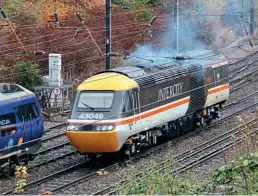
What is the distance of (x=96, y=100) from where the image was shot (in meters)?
20.9

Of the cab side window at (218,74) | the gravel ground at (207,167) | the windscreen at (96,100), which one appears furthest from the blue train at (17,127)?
the cab side window at (218,74)

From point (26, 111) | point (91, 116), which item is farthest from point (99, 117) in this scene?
point (26, 111)

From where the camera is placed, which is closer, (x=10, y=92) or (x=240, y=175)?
(x=240, y=175)

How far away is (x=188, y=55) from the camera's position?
27500 millimetres

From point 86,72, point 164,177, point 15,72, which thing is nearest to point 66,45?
point 86,72

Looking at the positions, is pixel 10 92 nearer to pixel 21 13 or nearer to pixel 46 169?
pixel 46 169

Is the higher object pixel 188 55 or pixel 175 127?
pixel 188 55

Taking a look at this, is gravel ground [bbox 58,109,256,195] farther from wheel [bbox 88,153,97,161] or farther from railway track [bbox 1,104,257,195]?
wheel [bbox 88,153,97,161]

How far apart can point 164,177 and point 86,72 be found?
86.4ft

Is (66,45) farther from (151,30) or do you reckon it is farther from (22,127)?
(22,127)

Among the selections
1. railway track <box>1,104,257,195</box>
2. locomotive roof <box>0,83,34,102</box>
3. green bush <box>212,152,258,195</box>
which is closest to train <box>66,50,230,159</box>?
railway track <box>1,104,257,195</box>

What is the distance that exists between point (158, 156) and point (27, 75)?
37.1 ft

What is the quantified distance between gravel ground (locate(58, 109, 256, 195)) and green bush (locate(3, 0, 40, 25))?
13326 millimetres

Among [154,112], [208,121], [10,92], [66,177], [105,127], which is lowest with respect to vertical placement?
[208,121]
